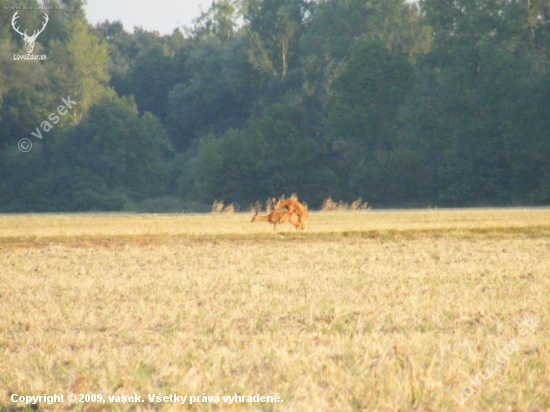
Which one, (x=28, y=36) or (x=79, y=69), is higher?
(x=28, y=36)

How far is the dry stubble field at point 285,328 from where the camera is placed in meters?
7.31

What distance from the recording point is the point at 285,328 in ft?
33.2

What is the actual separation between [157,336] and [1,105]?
62.3 meters

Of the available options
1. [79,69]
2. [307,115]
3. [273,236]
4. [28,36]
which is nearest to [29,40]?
[28,36]

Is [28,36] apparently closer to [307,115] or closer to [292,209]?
[307,115]

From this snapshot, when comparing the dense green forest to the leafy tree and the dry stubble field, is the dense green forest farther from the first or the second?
the dry stubble field

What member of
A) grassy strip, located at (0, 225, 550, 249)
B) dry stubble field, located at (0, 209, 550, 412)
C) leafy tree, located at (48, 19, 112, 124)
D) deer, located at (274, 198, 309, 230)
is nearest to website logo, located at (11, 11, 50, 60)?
leafy tree, located at (48, 19, 112, 124)

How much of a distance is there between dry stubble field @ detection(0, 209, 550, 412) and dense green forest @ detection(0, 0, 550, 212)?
40.7m

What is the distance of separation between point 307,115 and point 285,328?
5934 cm

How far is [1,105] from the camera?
225 ft

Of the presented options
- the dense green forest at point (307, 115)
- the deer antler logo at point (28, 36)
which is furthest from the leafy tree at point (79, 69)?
the deer antler logo at point (28, 36)

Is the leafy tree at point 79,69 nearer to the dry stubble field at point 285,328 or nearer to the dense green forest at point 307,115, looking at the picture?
the dense green forest at point 307,115

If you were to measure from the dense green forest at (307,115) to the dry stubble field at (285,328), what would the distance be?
134 ft

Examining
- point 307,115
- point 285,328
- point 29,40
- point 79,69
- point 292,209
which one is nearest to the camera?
point 285,328
